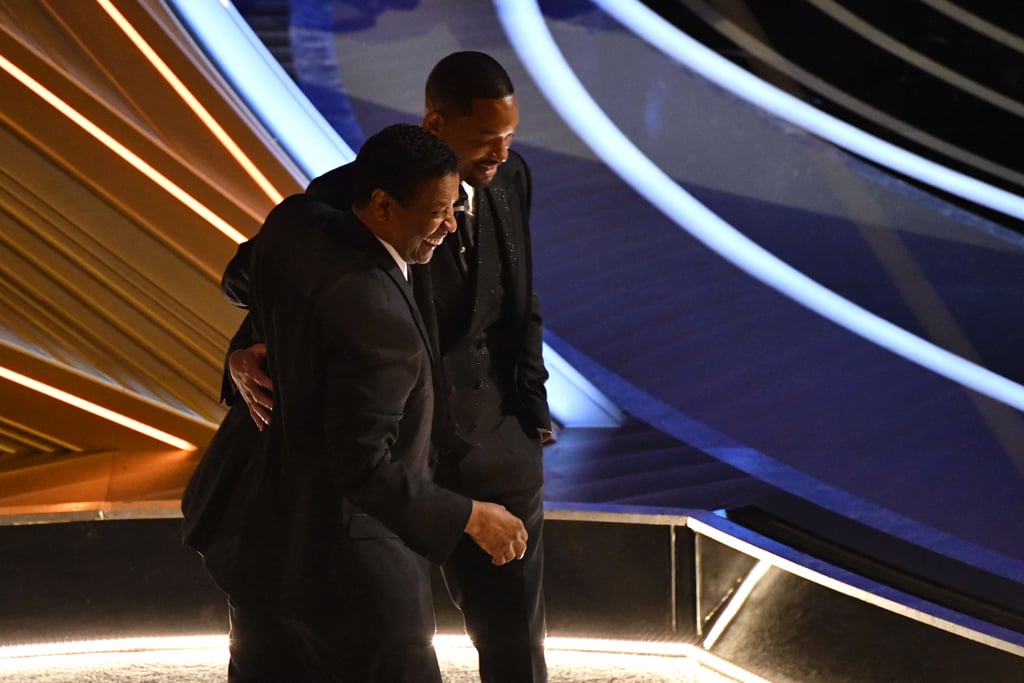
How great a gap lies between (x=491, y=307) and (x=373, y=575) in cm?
56

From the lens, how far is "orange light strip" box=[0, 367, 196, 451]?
3586 millimetres

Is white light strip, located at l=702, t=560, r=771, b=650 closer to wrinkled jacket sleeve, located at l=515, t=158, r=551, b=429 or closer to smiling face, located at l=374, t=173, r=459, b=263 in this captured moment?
wrinkled jacket sleeve, located at l=515, t=158, r=551, b=429

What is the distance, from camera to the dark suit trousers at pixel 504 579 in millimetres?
2162

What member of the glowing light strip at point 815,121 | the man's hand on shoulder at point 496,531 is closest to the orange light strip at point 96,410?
the man's hand on shoulder at point 496,531

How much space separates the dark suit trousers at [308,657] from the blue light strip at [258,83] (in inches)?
86.4

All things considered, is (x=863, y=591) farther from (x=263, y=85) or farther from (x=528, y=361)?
(x=263, y=85)

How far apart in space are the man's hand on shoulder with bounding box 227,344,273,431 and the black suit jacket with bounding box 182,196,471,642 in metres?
0.03

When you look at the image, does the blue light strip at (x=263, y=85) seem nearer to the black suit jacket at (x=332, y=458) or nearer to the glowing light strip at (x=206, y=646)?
the glowing light strip at (x=206, y=646)

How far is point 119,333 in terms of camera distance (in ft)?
12.0

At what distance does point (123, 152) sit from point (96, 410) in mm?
786

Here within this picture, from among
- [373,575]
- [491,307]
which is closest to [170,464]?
[491,307]

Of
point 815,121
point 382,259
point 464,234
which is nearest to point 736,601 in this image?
point 464,234

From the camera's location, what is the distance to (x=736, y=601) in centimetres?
317

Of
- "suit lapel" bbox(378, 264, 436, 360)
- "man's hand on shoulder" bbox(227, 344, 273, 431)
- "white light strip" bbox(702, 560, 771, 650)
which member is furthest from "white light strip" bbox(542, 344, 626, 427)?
"suit lapel" bbox(378, 264, 436, 360)
